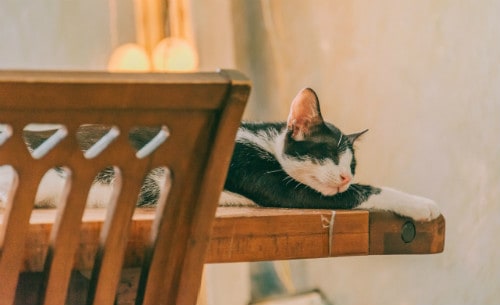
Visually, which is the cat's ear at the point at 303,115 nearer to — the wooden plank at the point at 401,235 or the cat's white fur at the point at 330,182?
the cat's white fur at the point at 330,182

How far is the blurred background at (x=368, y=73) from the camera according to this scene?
159 cm

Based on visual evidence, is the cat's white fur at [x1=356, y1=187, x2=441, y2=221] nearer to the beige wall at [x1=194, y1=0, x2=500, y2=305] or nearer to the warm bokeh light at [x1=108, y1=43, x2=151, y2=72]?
the beige wall at [x1=194, y1=0, x2=500, y2=305]

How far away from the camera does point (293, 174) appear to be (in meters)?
1.17

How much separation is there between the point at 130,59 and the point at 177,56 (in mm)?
168

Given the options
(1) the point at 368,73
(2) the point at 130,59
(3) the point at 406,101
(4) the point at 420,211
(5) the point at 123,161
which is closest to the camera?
(5) the point at 123,161

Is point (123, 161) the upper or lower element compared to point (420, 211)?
upper

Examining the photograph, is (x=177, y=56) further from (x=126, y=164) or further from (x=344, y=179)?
(x=126, y=164)

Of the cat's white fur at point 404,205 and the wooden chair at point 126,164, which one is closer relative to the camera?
the wooden chair at point 126,164

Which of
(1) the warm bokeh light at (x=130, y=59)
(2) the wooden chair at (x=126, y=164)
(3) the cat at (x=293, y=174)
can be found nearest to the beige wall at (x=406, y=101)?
(1) the warm bokeh light at (x=130, y=59)

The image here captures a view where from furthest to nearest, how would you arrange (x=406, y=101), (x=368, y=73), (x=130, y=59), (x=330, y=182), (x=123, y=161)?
(x=130, y=59) → (x=368, y=73) → (x=406, y=101) → (x=330, y=182) → (x=123, y=161)

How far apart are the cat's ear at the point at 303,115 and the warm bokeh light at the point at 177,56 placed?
826 mm

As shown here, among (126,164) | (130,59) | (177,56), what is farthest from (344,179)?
(130,59)

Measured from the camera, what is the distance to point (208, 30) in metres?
1.98

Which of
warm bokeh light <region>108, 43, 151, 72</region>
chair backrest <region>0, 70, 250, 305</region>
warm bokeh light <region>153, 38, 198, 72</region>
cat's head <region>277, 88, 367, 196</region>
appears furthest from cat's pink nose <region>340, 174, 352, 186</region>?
warm bokeh light <region>108, 43, 151, 72</region>
